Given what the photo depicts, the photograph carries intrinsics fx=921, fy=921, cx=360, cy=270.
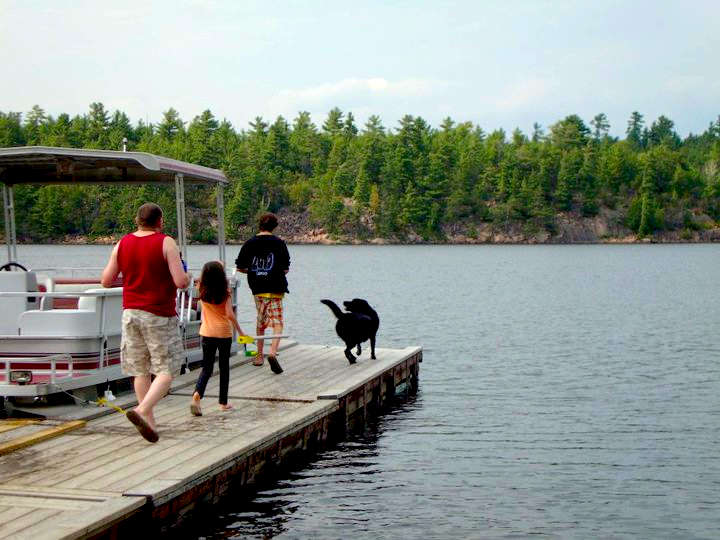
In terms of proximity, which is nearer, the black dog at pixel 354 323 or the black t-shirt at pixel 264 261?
the black t-shirt at pixel 264 261

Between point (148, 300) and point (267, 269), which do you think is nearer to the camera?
point (148, 300)

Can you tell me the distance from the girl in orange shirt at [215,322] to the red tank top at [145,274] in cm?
118

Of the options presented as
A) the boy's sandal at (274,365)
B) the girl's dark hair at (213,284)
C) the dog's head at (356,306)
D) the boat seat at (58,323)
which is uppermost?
the girl's dark hair at (213,284)

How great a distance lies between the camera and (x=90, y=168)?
11.9m

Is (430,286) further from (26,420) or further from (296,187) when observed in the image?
(296,187)

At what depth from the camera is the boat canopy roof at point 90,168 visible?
34.1 ft

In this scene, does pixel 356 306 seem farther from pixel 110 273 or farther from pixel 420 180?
pixel 420 180

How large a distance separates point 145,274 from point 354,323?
577 centimetres

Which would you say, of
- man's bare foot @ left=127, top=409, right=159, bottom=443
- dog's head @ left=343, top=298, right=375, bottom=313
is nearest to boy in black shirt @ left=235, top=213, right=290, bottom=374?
dog's head @ left=343, top=298, right=375, bottom=313

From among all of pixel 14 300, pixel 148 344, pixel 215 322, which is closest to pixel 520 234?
pixel 14 300

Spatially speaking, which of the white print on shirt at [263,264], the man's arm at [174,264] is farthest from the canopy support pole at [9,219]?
the man's arm at [174,264]

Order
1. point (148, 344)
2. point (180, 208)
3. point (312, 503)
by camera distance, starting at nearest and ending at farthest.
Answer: point (148, 344)
point (312, 503)
point (180, 208)

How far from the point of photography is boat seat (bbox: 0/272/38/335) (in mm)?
9906

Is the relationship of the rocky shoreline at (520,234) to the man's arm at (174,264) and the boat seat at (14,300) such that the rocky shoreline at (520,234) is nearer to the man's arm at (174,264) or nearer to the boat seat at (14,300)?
the boat seat at (14,300)
